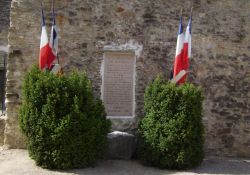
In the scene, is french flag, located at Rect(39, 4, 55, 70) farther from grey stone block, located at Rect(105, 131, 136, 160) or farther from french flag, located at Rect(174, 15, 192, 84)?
french flag, located at Rect(174, 15, 192, 84)

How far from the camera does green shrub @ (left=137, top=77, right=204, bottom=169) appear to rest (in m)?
7.64

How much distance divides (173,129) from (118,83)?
66.9 inches

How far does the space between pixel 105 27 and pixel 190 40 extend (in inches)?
69.1

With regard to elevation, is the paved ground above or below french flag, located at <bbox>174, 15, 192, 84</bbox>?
below

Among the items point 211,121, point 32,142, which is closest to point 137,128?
point 211,121

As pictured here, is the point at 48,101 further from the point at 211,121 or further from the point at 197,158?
the point at 211,121

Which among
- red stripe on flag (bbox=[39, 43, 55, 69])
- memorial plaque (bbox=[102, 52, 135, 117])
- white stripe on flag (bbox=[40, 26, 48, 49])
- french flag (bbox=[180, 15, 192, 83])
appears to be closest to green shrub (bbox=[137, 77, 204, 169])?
french flag (bbox=[180, 15, 192, 83])

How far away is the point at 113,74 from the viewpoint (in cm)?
876

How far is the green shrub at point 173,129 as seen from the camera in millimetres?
7641

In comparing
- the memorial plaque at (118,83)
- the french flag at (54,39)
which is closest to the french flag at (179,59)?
the memorial plaque at (118,83)

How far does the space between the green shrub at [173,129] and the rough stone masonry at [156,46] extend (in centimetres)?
102

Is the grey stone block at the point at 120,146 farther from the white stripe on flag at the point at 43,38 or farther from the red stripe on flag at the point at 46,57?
the white stripe on flag at the point at 43,38

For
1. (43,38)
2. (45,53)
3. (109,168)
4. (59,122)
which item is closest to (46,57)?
(45,53)

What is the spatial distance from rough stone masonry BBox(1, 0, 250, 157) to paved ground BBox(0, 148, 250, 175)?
2.06 feet
